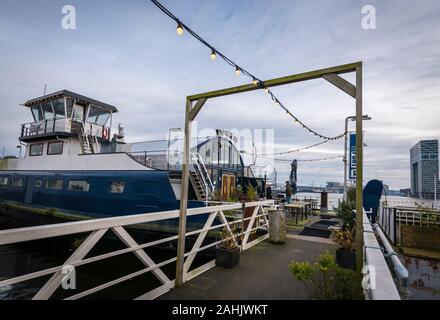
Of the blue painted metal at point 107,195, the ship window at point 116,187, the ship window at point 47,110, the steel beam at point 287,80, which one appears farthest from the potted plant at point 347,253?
the ship window at point 47,110

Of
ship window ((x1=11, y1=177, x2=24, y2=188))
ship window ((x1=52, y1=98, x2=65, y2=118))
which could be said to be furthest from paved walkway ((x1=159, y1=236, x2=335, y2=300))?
ship window ((x1=11, y1=177, x2=24, y2=188))

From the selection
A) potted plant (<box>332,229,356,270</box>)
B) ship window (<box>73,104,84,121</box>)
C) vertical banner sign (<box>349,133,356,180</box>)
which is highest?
ship window (<box>73,104,84,121</box>)

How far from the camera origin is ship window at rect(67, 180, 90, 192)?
1230 cm

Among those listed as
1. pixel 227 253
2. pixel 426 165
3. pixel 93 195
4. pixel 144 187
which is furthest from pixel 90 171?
pixel 426 165

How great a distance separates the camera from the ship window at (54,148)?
51.2ft

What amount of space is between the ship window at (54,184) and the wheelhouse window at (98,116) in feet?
15.5

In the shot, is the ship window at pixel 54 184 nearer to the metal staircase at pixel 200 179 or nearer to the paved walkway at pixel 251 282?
the metal staircase at pixel 200 179

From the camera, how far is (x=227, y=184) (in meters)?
12.9

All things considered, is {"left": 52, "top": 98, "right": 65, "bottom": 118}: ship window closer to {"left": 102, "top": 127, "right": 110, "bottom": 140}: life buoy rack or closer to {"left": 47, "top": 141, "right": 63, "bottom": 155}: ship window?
{"left": 47, "top": 141, "right": 63, "bottom": 155}: ship window

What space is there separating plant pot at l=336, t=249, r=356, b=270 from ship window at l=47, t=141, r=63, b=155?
17022 millimetres

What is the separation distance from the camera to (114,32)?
555 cm

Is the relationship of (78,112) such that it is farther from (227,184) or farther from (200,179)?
(227,184)

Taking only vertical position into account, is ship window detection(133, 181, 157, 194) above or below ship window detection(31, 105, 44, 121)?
below
